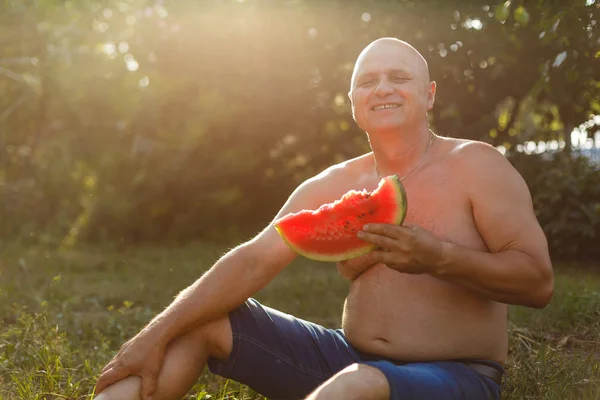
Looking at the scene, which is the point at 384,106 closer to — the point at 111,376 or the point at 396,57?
the point at 396,57

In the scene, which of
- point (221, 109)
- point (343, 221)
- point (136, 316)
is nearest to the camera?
point (343, 221)

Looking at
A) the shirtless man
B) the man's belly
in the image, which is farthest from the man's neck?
the man's belly

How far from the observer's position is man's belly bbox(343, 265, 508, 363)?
2.82 m

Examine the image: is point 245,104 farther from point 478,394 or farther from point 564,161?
point 478,394

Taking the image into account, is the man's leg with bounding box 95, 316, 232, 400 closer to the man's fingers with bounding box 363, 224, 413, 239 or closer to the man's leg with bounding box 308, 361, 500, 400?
the man's leg with bounding box 308, 361, 500, 400

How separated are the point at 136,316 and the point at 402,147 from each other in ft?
9.33

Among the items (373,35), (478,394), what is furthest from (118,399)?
(373,35)

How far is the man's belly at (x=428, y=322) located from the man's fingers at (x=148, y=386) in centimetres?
79

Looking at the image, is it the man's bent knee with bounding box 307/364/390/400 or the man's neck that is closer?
the man's bent knee with bounding box 307/364/390/400

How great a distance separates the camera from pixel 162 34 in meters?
10.0

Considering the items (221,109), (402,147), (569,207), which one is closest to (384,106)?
(402,147)

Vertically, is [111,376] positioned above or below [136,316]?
above

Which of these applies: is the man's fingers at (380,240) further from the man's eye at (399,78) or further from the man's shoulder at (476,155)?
the man's eye at (399,78)

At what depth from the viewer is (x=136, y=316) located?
5.34m
